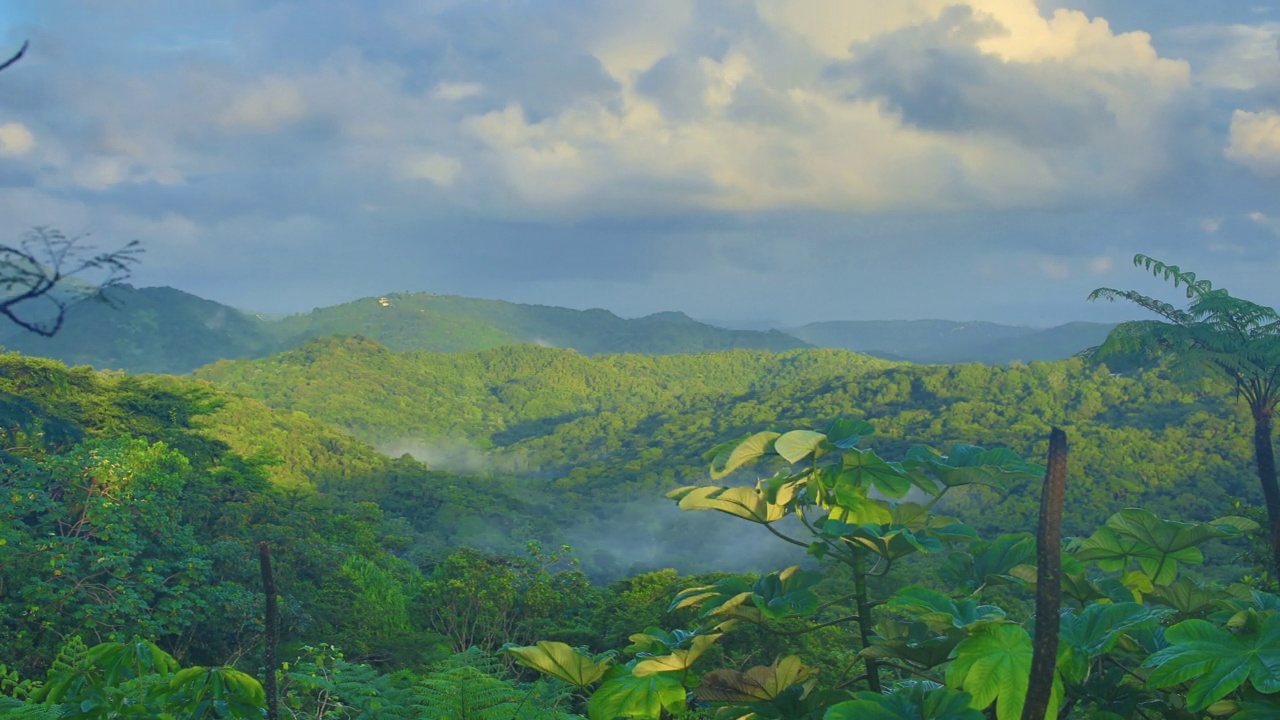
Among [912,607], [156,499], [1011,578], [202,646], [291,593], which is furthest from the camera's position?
[291,593]

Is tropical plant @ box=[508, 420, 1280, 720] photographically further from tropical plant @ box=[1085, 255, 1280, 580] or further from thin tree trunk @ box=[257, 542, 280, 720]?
tropical plant @ box=[1085, 255, 1280, 580]

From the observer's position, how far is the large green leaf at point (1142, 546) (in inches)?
91.6

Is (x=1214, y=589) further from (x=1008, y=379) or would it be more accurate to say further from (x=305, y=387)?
(x=305, y=387)

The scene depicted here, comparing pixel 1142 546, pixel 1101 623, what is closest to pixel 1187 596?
pixel 1142 546

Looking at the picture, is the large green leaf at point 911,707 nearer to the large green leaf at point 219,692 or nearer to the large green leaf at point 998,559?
the large green leaf at point 998,559

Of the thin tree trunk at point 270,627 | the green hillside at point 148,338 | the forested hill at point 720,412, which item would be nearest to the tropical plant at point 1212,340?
the forested hill at point 720,412

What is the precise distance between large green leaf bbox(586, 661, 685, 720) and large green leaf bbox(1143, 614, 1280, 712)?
0.94 m

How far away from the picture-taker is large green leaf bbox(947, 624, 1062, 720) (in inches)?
68.4

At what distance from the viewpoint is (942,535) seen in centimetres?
231

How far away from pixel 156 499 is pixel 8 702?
12.7 metres

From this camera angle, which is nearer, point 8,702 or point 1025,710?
point 1025,710

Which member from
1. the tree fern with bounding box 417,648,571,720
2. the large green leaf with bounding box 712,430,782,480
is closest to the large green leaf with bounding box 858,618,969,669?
the large green leaf with bounding box 712,430,782,480

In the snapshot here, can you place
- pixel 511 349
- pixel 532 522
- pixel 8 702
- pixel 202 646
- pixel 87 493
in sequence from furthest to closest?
1. pixel 511 349
2. pixel 532 522
3. pixel 87 493
4. pixel 202 646
5. pixel 8 702

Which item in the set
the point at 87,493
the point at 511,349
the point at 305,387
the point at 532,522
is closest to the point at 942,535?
the point at 87,493
